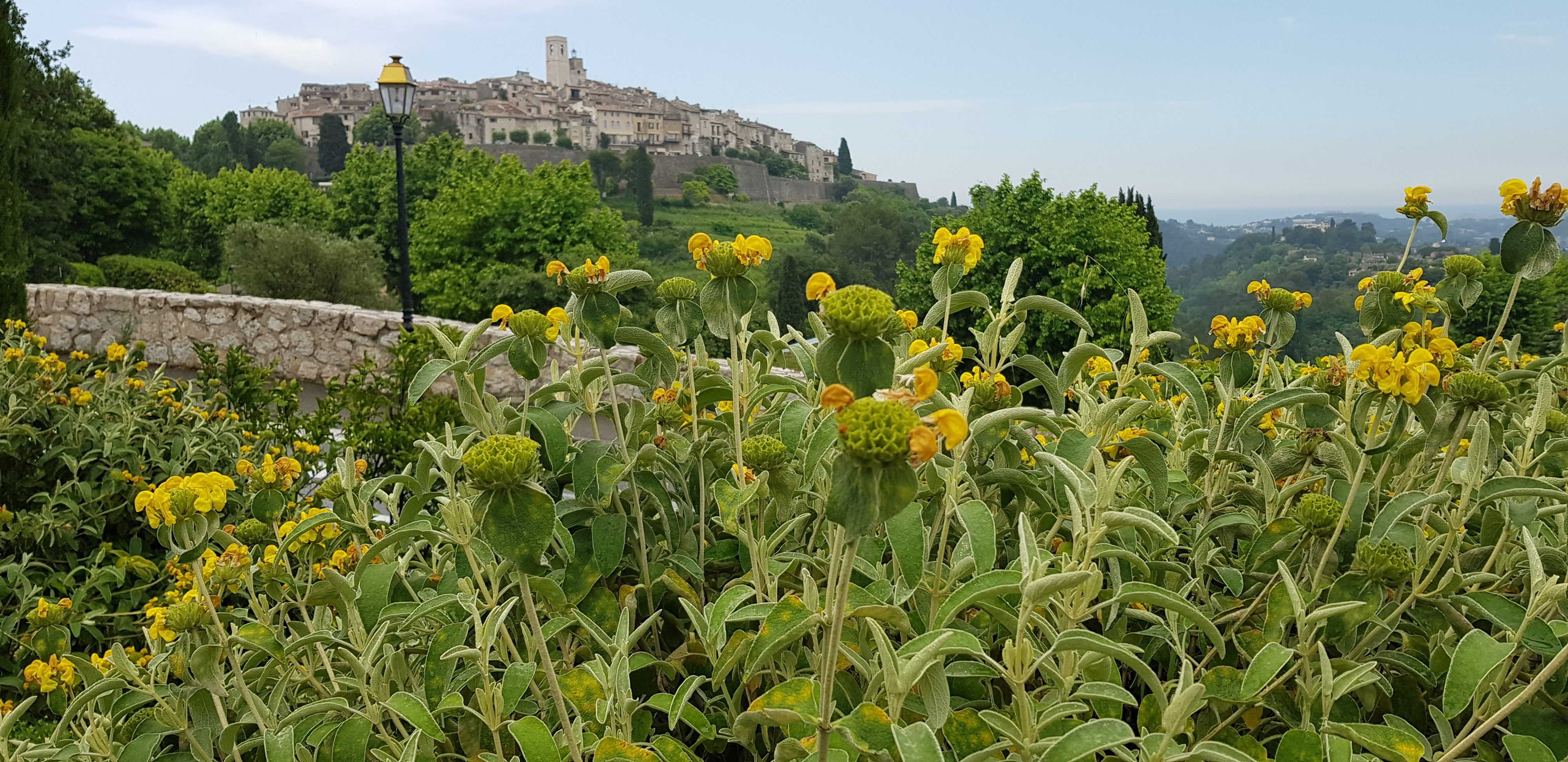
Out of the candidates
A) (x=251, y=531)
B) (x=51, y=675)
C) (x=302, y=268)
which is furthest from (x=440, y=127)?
(x=251, y=531)

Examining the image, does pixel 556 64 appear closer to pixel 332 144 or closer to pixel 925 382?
pixel 332 144

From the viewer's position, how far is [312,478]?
3.17 meters

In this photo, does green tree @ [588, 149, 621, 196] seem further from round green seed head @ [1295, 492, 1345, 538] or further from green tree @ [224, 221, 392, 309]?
round green seed head @ [1295, 492, 1345, 538]

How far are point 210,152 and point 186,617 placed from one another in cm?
5381

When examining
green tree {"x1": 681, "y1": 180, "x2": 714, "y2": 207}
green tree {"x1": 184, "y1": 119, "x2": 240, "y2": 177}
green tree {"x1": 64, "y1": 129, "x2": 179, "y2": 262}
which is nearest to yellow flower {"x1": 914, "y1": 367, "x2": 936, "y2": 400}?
green tree {"x1": 64, "y1": 129, "x2": 179, "y2": 262}

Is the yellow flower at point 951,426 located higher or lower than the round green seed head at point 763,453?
higher

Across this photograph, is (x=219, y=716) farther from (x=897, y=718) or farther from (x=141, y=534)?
(x=141, y=534)

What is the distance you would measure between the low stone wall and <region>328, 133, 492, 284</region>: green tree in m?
17.6

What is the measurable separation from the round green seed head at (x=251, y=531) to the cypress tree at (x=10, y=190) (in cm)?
579

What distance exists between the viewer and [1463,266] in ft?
3.78

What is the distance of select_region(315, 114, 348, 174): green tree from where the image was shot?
49250mm

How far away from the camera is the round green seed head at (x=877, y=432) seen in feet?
1.47

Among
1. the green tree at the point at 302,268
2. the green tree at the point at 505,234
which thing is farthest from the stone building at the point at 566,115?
the green tree at the point at 302,268

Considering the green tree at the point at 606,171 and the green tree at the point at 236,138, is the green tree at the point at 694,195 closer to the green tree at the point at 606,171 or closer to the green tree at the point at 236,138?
the green tree at the point at 606,171
